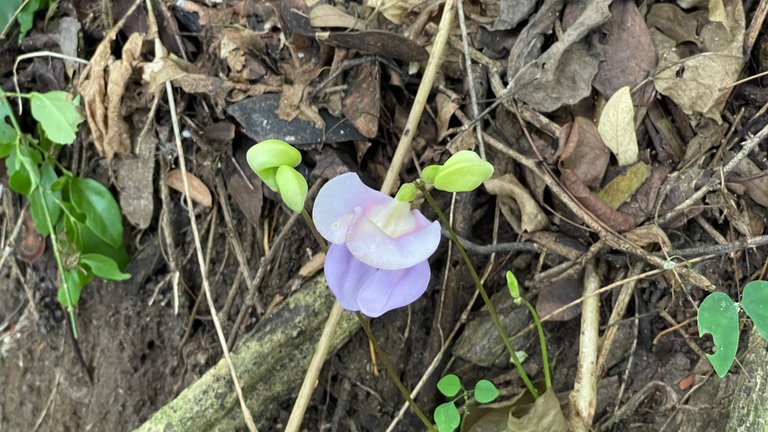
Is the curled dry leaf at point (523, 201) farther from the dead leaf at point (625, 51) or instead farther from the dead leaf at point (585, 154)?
the dead leaf at point (625, 51)

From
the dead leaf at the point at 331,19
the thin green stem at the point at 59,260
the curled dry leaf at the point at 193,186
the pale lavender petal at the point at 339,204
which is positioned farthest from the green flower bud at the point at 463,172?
the thin green stem at the point at 59,260

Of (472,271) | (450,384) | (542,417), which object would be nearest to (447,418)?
(450,384)

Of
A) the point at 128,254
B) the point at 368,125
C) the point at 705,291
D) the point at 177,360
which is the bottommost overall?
the point at 177,360

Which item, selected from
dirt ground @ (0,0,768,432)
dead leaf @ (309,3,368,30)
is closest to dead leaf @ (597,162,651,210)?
dirt ground @ (0,0,768,432)

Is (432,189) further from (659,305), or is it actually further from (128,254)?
(128,254)

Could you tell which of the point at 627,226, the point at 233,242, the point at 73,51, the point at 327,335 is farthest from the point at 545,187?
the point at 73,51

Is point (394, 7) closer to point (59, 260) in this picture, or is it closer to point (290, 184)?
point (290, 184)

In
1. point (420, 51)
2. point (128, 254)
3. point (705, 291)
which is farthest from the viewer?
point (128, 254)
